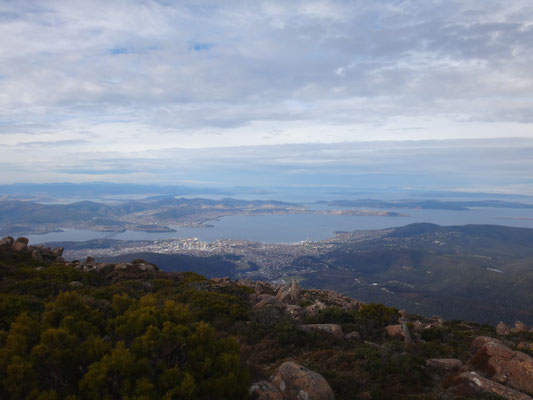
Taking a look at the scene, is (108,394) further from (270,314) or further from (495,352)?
(495,352)

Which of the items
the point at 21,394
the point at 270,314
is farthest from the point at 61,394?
the point at 270,314

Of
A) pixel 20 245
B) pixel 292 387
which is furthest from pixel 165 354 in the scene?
pixel 20 245

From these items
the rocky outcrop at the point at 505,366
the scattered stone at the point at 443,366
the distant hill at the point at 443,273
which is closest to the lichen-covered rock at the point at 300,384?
the scattered stone at the point at 443,366

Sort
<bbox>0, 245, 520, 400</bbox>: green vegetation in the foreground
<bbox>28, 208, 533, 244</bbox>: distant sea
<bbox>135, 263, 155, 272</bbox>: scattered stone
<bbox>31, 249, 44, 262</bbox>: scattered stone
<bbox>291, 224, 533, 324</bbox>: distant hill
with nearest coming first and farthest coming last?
<bbox>0, 245, 520, 400</bbox>: green vegetation in the foreground
<bbox>31, 249, 44, 262</bbox>: scattered stone
<bbox>135, 263, 155, 272</bbox>: scattered stone
<bbox>291, 224, 533, 324</bbox>: distant hill
<bbox>28, 208, 533, 244</bbox>: distant sea

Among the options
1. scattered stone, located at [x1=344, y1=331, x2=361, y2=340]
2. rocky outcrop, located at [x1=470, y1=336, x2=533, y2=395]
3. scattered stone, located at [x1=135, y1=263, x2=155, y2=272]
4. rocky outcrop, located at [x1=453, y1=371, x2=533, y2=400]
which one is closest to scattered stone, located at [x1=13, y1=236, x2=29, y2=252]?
scattered stone, located at [x1=135, y1=263, x2=155, y2=272]

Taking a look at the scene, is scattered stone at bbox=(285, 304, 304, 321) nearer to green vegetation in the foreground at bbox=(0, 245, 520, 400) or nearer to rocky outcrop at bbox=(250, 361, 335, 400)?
green vegetation in the foreground at bbox=(0, 245, 520, 400)

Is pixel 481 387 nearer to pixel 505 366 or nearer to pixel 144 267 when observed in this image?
pixel 505 366
